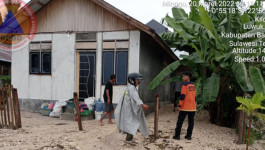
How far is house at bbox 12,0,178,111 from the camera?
8695 mm

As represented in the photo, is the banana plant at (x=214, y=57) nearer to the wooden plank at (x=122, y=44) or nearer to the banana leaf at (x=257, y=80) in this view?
Result: the banana leaf at (x=257, y=80)

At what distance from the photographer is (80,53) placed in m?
9.37

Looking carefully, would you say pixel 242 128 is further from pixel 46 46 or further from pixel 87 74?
pixel 46 46

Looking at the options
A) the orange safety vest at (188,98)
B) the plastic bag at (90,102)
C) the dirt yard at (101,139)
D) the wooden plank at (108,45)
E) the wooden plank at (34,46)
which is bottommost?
the dirt yard at (101,139)

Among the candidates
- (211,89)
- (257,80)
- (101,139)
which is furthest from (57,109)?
(257,80)

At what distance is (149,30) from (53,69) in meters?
4.74

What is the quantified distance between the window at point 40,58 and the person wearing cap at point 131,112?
5.99 m

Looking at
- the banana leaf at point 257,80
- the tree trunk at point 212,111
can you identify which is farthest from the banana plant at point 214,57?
the tree trunk at point 212,111

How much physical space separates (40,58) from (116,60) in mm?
3726

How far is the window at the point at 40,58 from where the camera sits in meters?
A: 9.88

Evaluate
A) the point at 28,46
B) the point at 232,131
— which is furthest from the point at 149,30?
the point at 28,46

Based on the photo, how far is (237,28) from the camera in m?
6.67

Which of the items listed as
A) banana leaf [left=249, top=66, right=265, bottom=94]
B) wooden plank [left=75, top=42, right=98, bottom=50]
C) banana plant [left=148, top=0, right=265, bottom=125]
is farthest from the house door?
banana leaf [left=249, top=66, right=265, bottom=94]

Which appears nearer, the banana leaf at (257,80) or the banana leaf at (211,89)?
the banana leaf at (257,80)
